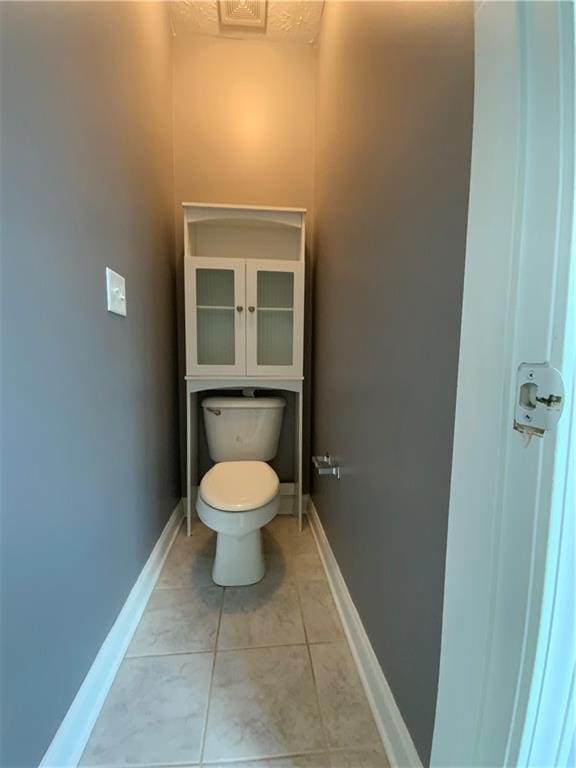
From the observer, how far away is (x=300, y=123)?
5.96 ft

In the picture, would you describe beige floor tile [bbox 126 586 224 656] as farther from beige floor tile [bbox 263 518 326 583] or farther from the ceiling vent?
the ceiling vent

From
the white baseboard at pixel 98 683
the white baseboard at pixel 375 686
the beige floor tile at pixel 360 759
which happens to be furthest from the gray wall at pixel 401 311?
the white baseboard at pixel 98 683

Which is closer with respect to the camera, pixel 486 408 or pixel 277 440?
pixel 486 408

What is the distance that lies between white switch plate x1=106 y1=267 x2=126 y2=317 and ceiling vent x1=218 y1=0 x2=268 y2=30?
5.00 feet

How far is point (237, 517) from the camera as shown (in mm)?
1256

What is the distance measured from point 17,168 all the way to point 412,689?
126 cm

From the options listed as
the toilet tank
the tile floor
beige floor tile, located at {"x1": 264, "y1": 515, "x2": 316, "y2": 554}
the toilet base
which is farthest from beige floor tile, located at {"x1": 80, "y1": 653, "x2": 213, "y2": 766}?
the toilet tank

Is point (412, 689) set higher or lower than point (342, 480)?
lower

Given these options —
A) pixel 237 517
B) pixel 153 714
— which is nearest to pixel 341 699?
pixel 153 714

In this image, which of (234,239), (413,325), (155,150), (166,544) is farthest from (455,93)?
(166,544)

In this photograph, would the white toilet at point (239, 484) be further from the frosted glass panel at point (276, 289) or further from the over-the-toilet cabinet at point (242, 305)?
the frosted glass panel at point (276, 289)

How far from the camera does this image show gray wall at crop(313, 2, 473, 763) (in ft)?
1.93

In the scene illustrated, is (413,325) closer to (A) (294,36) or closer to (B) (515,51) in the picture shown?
(B) (515,51)

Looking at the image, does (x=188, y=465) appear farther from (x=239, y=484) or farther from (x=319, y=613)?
(x=319, y=613)
